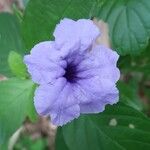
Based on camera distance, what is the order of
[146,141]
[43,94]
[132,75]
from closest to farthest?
[43,94]
[146,141]
[132,75]

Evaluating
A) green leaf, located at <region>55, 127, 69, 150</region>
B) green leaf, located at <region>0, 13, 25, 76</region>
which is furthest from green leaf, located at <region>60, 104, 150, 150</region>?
green leaf, located at <region>0, 13, 25, 76</region>

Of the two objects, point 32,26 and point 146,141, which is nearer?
point 32,26

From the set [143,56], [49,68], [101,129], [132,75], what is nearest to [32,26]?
[49,68]

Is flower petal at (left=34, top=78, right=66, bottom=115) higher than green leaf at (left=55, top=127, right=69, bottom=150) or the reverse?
higher

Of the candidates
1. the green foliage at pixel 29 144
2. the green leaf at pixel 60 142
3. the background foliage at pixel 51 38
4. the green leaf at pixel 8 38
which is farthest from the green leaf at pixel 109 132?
the green foliage at pixel 29 144

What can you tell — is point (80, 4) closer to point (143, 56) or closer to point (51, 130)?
point (143, 56)

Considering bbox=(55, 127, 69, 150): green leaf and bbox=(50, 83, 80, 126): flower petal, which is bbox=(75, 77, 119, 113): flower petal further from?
bbox=(55, 127, 69, 150): green leaf

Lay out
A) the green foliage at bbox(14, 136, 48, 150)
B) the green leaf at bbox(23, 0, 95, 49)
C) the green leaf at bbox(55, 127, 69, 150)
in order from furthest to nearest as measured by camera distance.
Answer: the green foliage at bbox(14, 136, 48, 150) → the green leaf at bbox(55, 127, 69, 150) → the green leaf at bbox(23, 0, 95, 49)
